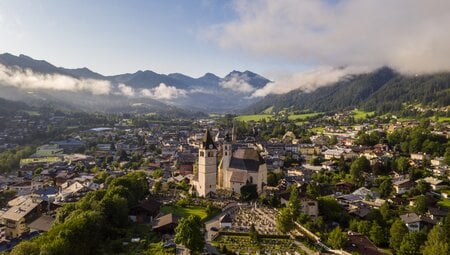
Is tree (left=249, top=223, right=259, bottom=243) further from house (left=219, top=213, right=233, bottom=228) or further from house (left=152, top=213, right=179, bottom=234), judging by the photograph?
house (left=152, top=213, right=179, bottom=234)

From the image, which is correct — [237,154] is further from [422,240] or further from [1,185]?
[1,185]

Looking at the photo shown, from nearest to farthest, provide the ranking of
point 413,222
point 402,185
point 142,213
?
point 142,213, point 413,222, point 402,185

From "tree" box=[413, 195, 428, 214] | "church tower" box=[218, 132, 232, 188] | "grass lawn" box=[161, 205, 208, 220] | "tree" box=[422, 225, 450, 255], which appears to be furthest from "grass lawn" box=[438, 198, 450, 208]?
"grass lawn" box=[161, 205, 208, 220]

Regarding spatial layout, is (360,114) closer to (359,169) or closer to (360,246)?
(359,169)

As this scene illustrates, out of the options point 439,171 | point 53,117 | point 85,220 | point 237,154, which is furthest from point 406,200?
point 53,117

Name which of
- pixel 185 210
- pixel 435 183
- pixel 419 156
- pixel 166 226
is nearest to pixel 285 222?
pixel 166 226

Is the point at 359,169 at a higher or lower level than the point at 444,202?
higher
